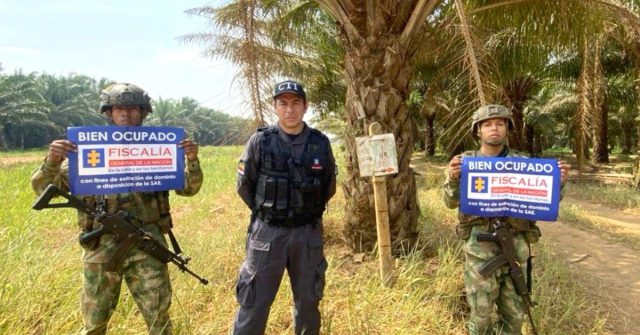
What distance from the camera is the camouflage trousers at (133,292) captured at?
2201mm

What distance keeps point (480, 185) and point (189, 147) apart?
1791 mm

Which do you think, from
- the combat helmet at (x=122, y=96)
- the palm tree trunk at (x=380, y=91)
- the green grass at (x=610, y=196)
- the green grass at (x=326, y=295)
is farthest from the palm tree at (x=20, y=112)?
the green grass at (x=610, y=196)

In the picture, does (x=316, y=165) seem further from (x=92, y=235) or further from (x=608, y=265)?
(x=608, y=265)

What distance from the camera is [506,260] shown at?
97.3 inches

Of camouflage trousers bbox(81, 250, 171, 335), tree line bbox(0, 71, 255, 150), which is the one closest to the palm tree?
tree line bbox(0, 71, 255, 150)

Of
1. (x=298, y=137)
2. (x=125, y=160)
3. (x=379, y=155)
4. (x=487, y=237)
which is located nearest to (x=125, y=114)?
(x=125, y=160)

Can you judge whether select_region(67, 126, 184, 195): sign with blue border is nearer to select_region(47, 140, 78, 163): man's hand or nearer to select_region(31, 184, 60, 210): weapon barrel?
select_region(47, 140, 78, 163): man's hand

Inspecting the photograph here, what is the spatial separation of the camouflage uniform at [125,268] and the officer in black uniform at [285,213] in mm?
443

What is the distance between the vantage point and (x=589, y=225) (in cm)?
638

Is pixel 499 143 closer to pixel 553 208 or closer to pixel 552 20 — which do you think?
pixel 553 208

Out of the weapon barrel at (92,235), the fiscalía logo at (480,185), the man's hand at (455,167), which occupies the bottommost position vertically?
the weapon barrel at (92,235)

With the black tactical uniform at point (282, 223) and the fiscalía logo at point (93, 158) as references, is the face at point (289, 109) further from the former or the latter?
the fiscalía logo at point (93, 158)

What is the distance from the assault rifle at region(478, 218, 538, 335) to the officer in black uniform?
986mm

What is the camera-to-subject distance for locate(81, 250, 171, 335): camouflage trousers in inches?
86.7
